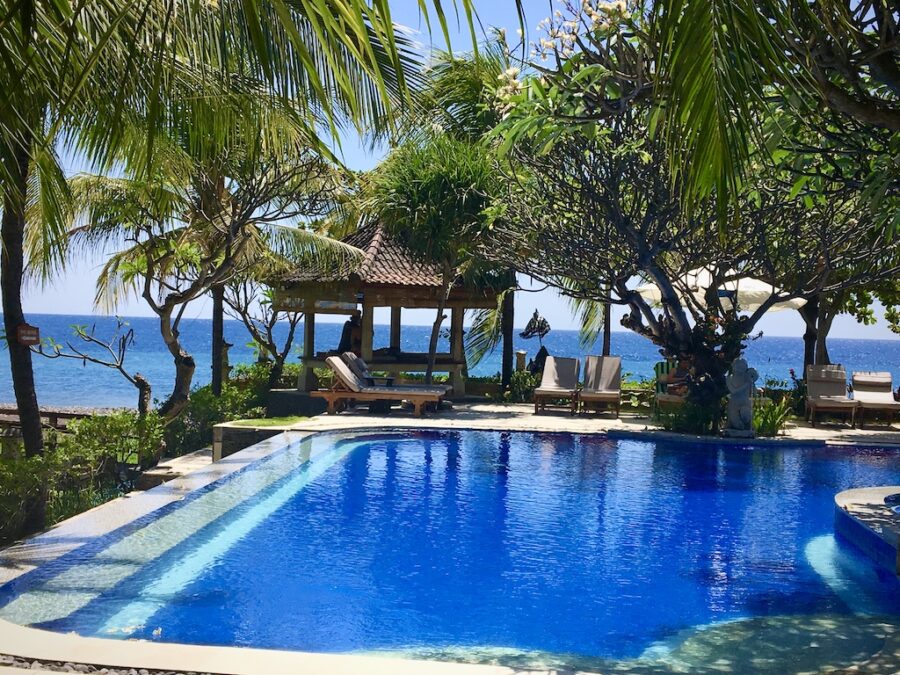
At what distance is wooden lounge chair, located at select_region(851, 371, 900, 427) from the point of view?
51.0ft

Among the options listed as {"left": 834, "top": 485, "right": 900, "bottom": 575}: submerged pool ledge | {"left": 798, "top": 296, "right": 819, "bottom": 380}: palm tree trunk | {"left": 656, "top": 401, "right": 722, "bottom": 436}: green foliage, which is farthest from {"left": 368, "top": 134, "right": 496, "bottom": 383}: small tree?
{"left": 834, "top": 485, "right": 900, "bottom": 575}: submerged pool ledge

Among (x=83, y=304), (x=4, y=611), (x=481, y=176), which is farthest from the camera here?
(x=481, y=176)

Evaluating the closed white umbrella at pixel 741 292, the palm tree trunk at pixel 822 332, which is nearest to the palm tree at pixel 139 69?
the closed white umbrella at pixel 741 292

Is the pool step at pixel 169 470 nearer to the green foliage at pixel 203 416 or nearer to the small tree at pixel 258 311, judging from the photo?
the green foliage at pixel 203 416

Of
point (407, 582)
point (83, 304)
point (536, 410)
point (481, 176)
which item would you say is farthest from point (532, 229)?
point (407, 582)

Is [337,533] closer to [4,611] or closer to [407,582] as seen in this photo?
[407,582]

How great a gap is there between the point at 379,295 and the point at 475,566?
1064cm

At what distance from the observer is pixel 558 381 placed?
54.5 feet

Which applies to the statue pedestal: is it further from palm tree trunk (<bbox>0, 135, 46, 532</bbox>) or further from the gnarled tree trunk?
palm tree trunk (<bbox>0, 135, 46, 532</bbox>)

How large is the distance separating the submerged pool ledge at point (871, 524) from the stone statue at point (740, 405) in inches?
174

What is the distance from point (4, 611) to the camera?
16.9 feet

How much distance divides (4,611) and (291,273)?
13.5 m

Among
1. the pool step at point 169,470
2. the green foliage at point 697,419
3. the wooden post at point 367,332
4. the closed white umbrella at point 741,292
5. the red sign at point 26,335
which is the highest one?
the closed white umbrella at point 741,292

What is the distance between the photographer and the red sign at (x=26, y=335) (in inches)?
297
